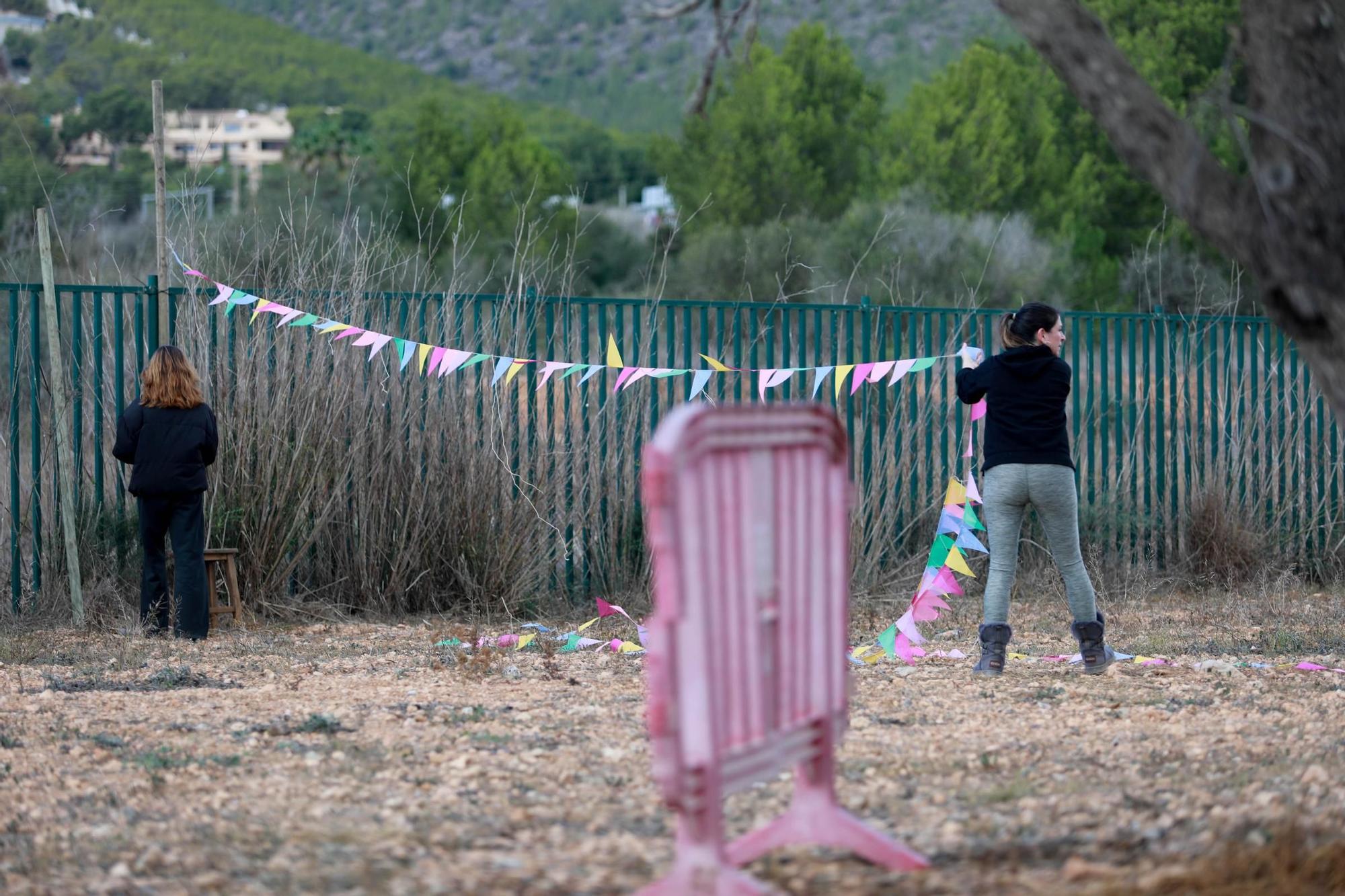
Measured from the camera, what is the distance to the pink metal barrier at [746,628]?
9.63 feet

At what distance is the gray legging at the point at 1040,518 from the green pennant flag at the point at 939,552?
1.17m

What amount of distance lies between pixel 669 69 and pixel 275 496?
86.7 m

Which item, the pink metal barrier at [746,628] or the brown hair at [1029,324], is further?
the brown hair at [1029,324]

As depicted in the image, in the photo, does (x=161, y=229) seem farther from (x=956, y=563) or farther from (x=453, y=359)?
(x=956, y=563)

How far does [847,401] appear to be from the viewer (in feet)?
32.7

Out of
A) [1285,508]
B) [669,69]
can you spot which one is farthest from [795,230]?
[669,69]

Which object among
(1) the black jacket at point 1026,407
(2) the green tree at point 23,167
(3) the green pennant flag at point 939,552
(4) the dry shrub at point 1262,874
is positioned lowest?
(4) the dry shrub at point 1262,874

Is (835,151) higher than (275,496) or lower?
higher

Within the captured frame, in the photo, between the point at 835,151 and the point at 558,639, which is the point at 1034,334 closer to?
the point at 558,639

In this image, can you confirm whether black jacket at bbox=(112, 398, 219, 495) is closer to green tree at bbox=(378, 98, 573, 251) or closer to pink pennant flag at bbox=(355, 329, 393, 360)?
pink pennant flag at bbox=(355, 329, 393, 360)

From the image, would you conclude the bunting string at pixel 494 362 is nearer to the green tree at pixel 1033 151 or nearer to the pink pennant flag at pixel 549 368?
the pink pennant flag at pixel 549 368

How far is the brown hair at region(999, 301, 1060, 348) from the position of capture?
640cm

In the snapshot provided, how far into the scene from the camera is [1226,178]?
12.7ft

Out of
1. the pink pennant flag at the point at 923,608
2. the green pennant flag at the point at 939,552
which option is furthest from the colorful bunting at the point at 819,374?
the pink pennant flag at the point at 923,608
